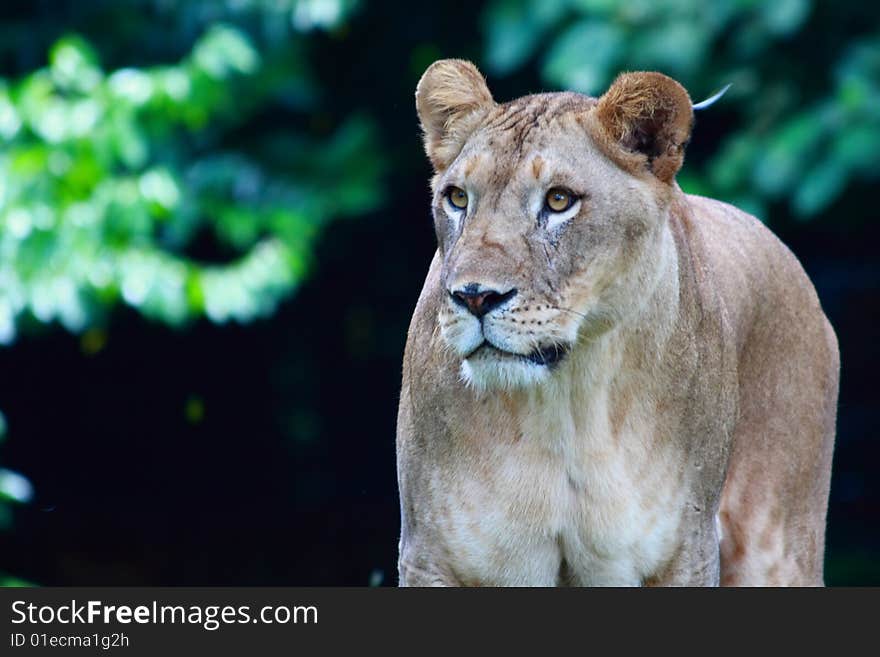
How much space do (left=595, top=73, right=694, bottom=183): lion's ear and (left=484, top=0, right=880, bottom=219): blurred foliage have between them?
3807mm

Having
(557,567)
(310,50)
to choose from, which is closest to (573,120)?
(557,567)

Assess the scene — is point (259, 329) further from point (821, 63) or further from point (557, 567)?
point (557, 567)

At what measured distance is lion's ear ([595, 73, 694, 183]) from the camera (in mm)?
3625

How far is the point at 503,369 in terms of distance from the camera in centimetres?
349

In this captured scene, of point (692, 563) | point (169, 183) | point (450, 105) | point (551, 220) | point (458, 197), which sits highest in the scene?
point (169, 183)

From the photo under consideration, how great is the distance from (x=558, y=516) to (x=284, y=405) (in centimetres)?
673

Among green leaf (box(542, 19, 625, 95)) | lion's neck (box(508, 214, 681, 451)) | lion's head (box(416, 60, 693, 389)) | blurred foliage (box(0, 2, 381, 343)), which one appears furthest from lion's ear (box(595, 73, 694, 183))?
green leaf (box(542, 19, 625, 95))

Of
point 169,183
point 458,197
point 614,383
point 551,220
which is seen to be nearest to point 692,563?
point 614,383

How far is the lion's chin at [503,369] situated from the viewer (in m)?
3.47

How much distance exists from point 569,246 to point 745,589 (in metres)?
1.15

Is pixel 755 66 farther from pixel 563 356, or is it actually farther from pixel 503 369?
pixel 503 369

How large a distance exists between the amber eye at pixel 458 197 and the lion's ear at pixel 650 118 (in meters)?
0.34

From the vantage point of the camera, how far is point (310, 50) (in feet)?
31.1

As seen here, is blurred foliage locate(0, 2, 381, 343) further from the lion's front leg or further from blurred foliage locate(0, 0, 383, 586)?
the lion's front leg
